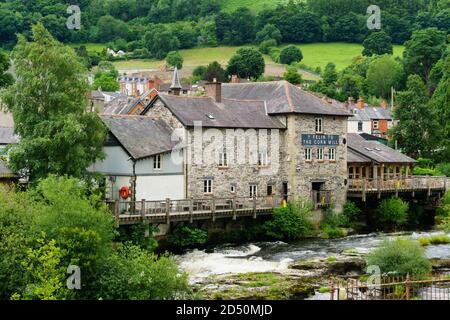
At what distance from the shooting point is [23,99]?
1715 inches

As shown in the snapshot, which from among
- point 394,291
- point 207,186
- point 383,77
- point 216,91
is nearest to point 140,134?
point 207,186

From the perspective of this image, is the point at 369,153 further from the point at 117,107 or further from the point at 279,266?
the point at 117,107

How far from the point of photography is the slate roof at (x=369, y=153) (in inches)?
2516

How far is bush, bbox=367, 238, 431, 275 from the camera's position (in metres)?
35.9

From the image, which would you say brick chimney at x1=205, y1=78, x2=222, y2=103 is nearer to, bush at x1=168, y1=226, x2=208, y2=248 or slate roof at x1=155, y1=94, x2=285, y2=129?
slate roof at x1=155, y1=94, x2=285, y2=129

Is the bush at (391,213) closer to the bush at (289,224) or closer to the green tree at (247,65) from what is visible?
the bush at (289,224)

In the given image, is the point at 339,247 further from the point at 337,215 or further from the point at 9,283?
the point at 9,283

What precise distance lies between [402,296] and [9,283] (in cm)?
1387

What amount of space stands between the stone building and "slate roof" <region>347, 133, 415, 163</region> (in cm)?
493

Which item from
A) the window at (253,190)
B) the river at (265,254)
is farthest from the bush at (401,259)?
the window at (253,190)

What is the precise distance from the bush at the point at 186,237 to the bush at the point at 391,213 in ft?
54.4

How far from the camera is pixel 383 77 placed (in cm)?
13050

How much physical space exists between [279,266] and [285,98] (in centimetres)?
1697

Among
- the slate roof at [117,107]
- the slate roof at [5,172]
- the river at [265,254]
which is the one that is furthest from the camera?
the slate roof at [117,107]
